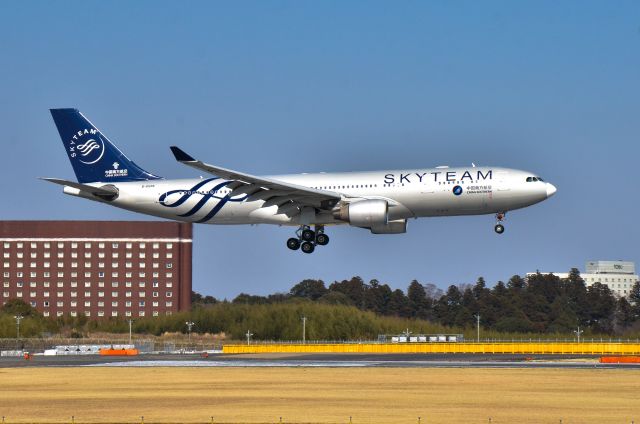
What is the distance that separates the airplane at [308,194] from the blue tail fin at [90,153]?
0.07 meters

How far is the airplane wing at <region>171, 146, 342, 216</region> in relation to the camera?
74.8m

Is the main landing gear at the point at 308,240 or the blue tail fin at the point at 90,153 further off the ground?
the blue tail fin at the point at 90,153

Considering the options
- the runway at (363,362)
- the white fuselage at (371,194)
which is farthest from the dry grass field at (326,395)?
the white fuselage at (371,194)

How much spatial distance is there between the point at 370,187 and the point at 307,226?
5.96m

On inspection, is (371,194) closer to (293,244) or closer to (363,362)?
(293,244)

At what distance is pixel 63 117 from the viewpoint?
88.2 m

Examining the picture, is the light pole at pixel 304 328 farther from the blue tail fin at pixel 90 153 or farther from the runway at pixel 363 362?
the blue tail fin at pixel 90 153

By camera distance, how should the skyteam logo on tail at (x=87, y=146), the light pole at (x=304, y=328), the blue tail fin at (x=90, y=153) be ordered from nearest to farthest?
the blue tail fin at (x=90, y=153), the skyteam logo on tail at (x=87, y=146), the light pole at (x=304, y=328)

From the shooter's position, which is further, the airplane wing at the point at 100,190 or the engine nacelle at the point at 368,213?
the airplane wing at the point at 100,190

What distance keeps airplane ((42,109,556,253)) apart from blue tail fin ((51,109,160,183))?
7 cm

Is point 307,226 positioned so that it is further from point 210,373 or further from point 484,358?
point 484,358

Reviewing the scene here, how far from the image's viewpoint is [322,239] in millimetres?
80562

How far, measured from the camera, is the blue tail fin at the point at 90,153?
8481cm

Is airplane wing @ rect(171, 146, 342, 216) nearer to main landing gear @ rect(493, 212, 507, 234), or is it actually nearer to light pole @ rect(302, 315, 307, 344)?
main landing gear @ rect(493, 212, 507, 234)
